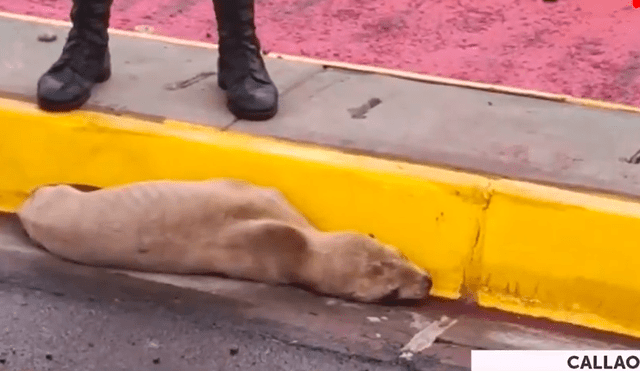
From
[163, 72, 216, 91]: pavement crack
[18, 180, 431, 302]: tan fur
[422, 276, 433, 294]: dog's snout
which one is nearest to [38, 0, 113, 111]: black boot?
[163, 72, 216, 91]: pavement crack

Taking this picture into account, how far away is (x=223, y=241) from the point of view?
91.9 inches

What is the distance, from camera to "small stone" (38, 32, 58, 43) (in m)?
3.11

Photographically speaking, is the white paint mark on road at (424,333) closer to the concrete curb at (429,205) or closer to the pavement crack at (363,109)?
the concrete curb at (429,205)

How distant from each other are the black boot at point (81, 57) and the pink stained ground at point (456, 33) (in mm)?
778

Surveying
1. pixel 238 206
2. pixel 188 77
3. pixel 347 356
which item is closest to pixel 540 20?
pixel 188 77

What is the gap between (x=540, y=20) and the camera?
142 inches

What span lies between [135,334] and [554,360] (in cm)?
85

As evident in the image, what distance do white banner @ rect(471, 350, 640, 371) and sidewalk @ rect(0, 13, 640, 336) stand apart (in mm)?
228

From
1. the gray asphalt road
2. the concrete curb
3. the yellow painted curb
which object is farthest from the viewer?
the yellow painted curb

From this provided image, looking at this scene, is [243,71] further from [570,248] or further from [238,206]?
[570,248]

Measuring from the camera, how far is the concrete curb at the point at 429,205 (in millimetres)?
2170

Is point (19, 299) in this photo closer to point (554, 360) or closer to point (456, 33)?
point (554, 360)

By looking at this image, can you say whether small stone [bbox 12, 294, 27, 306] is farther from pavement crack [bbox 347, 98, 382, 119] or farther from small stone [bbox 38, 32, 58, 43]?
small stone [bbox 38, 32, 58, 43]

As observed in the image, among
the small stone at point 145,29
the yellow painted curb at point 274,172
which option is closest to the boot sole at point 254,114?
the yellow painted curb at point 274,172
